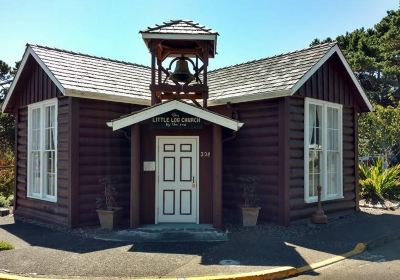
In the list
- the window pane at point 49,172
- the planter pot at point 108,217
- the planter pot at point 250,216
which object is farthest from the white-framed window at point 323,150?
the window pane at point 49,172

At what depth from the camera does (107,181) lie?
33.9ft

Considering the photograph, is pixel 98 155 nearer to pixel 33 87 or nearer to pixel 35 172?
pixel 35 172

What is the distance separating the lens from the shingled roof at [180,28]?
33.8ft

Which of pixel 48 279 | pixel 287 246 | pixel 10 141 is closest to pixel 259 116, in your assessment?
pixel 287 246

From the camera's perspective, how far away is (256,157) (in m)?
10.9

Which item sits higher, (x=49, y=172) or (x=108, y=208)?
(x=49, y=172)

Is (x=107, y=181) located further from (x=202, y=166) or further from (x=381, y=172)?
(x=381, y=172)

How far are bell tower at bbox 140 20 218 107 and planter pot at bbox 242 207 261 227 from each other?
3064mm

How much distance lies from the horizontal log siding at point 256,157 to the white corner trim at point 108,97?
231 cm

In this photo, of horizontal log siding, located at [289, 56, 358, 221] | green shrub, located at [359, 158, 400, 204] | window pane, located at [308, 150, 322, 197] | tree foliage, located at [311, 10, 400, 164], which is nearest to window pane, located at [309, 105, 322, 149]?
window pane, located at [308, 150, 322, 197]

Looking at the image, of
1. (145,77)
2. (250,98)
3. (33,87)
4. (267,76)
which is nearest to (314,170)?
(250,98)

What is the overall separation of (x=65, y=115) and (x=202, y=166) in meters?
3.90

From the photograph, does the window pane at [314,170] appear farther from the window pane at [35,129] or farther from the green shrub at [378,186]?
the window pane at [35,129]

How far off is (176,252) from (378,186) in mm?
9815
